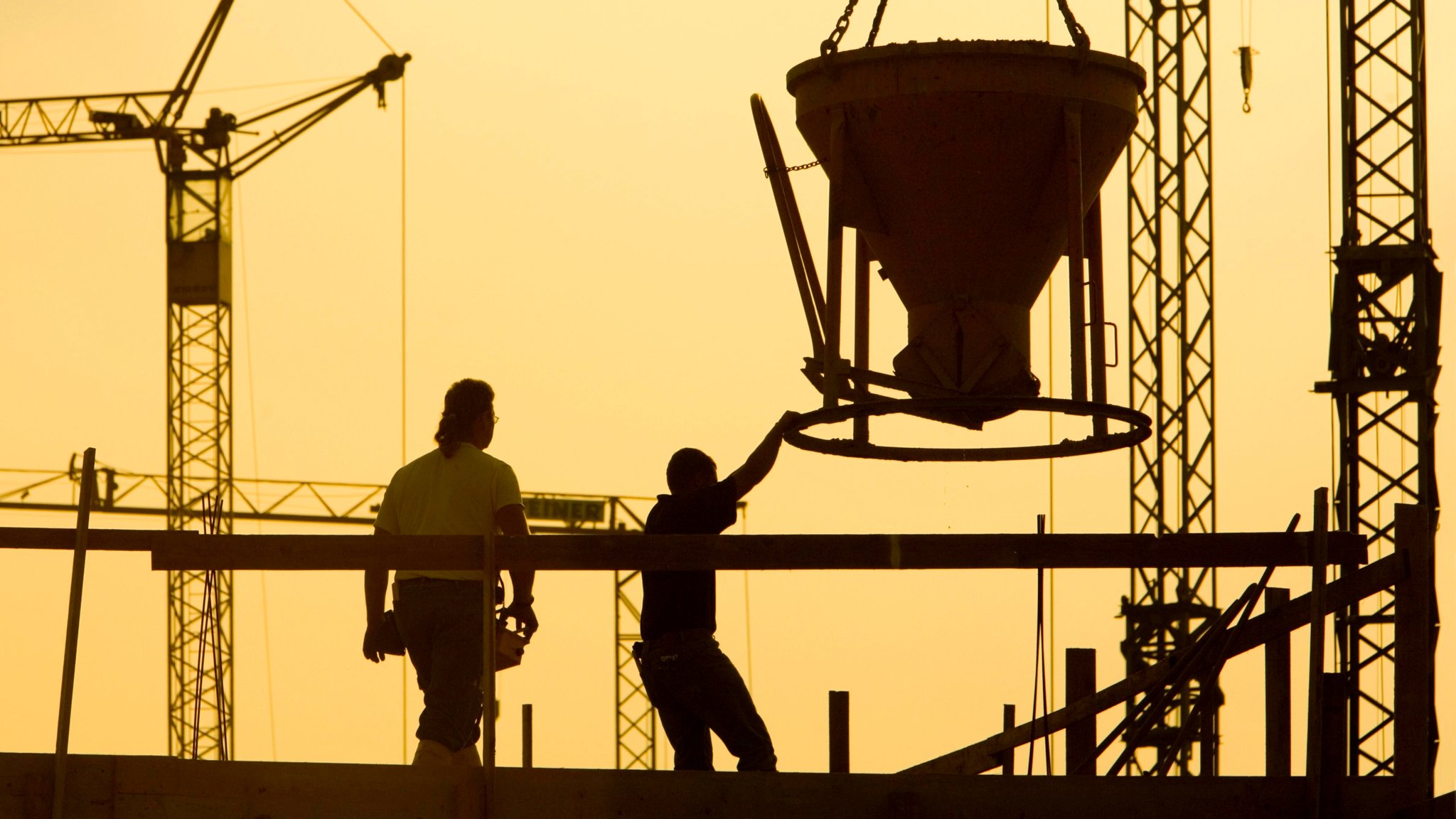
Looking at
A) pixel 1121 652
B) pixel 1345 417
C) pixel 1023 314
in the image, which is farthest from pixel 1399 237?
pixel 1023 314

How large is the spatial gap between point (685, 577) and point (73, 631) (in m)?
2.41

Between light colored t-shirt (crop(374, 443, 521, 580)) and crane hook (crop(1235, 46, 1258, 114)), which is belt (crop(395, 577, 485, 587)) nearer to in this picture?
light colored t-shirt (crop(374, 443, 521, 580))

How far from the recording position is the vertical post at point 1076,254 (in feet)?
33.8

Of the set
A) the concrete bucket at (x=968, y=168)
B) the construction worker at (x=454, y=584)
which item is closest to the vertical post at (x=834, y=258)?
the concrete bucket at (x=968, y=168)

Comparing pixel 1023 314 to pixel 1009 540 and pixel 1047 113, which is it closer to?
pixel 1047 113

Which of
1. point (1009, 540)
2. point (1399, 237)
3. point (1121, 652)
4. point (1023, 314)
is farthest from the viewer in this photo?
point (1121, 652)

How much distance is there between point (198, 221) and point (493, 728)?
157 ft

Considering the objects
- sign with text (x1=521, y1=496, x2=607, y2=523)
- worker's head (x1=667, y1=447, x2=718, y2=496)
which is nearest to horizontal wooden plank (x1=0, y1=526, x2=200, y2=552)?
worker's head (x1=667, y1=447, x2=718, y2=496)

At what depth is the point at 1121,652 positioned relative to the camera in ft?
93.5

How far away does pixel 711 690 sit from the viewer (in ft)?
34.4

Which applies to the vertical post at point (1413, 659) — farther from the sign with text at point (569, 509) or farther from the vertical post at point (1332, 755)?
the sign with text at point (569, 509)

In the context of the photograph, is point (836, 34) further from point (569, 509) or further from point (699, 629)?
point (569, 509)

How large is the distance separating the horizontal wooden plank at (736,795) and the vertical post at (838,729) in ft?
11.1

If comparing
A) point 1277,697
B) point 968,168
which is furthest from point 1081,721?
point 968,168
